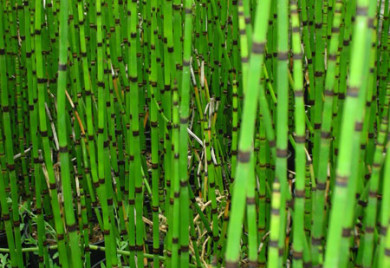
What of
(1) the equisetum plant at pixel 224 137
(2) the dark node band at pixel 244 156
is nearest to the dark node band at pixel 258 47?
(1) the equisetum plant at pixel 224 137

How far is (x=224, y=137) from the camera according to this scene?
208cm

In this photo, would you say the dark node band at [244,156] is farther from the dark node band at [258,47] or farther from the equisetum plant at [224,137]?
the dark node band at [258,47]

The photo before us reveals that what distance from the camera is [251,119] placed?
57 cm

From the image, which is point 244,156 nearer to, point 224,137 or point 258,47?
point 258,47

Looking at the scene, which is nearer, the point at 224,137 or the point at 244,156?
the point at 244,156

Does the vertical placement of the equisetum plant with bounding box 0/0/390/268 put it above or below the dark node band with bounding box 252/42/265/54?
below

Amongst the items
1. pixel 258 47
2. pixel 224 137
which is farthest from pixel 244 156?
pixel 224 137

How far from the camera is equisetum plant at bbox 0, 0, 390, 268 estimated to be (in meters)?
0.62

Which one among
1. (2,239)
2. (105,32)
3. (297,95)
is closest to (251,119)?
(297,95)

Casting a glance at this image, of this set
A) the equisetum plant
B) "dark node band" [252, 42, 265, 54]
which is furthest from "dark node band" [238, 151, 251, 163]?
"dark node band" [252, 42, 265, 54]

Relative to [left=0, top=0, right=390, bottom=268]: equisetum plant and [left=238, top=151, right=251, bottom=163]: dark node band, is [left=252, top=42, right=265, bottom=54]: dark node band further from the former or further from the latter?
[left=238, top=151, right=251, bottom=163]: dark node band

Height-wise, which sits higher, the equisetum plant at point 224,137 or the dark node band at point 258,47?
the dark node band at point 258,47

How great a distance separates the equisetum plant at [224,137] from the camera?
62 cm

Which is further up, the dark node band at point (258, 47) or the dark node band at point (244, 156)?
the dark node band at point (258, 47)
